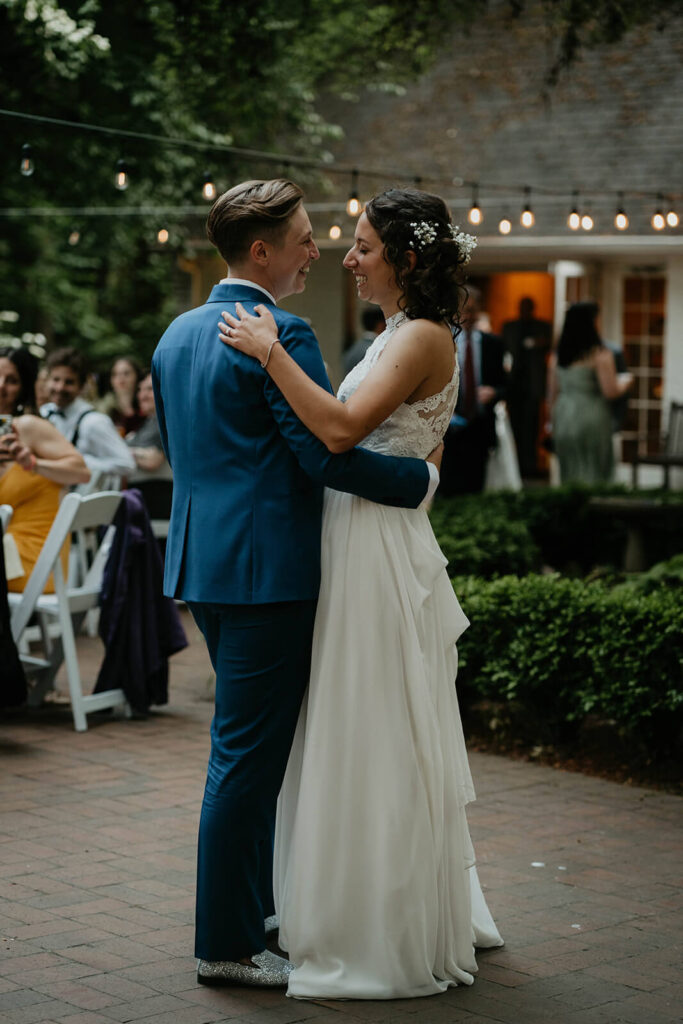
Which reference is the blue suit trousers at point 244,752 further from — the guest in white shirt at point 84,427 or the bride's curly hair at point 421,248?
the guest in white shirt at point 84,427

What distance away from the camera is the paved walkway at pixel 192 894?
3.67 metres

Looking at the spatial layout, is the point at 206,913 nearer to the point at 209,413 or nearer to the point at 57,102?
the point at 209,413

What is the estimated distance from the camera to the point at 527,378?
18219mm

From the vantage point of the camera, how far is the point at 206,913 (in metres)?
3.75

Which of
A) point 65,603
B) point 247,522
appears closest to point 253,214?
point 247,522

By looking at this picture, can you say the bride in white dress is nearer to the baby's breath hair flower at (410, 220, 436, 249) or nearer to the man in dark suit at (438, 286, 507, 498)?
the baby's breath hair flower at (410, 220, 436, 249)

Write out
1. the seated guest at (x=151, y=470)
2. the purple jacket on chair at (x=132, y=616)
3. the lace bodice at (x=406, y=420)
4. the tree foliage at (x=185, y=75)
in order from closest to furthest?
the lace bodice at (x=406, y=420)
the purple jacket on chair at (x=132, y=616)
the tree foliage at (x=185, y=75)
the seated guest at (x=151, y=470)

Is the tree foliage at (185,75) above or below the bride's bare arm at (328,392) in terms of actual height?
above

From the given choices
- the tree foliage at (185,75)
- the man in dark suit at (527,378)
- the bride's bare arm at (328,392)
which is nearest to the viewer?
the bride's bare arm at (328,392)

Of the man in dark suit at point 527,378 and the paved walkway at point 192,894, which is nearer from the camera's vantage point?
the paved walkway at point 192,894

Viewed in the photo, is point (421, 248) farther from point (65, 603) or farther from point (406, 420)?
point (65, 603)

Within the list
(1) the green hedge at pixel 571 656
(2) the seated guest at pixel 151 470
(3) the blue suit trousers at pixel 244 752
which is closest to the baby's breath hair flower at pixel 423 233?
(3) the blue suit trousers at pixel 244 752

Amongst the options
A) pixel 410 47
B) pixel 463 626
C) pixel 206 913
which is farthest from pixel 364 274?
pixel 410 47

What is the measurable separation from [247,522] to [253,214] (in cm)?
79
